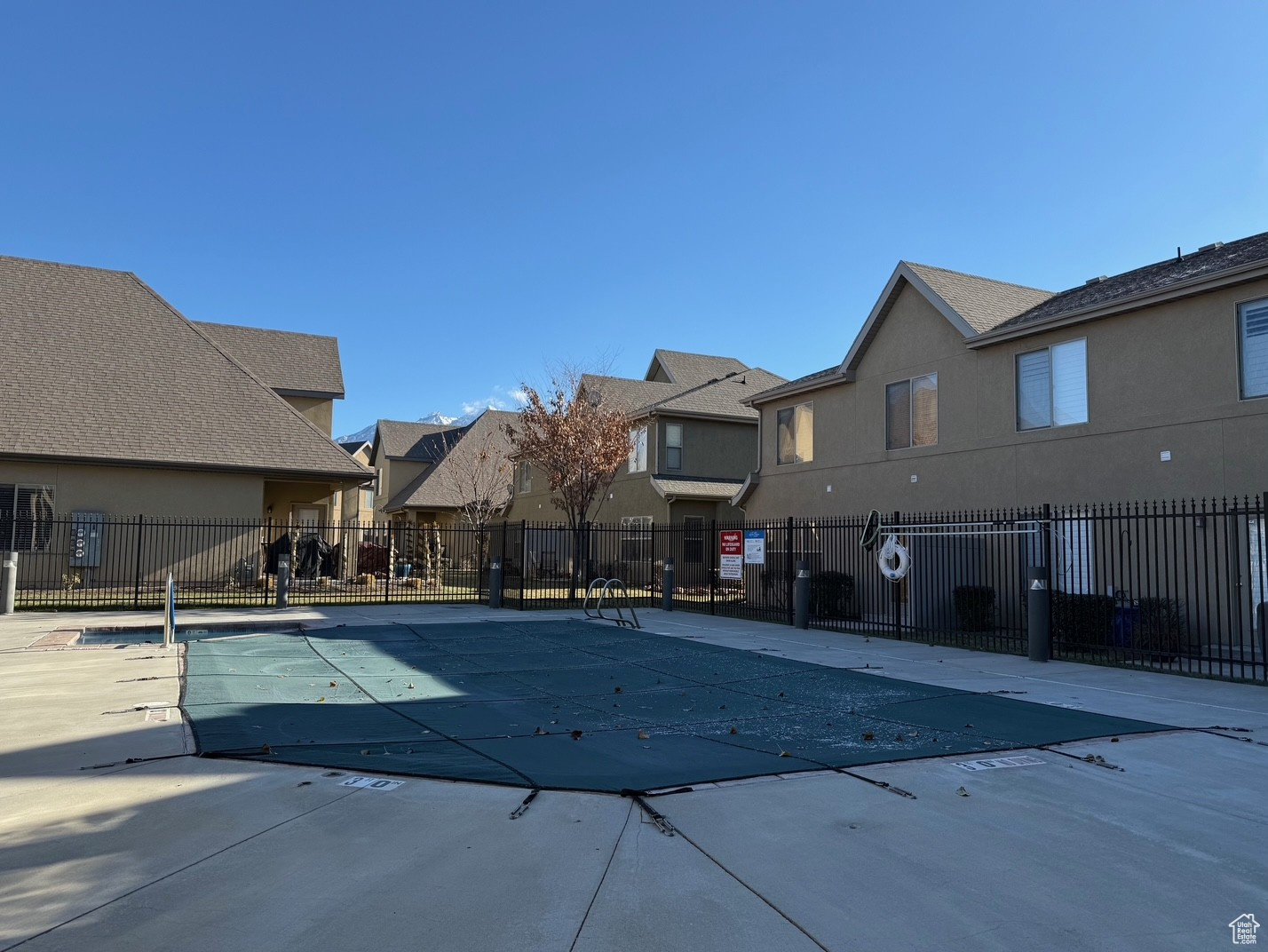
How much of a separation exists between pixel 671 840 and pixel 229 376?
25.0 m

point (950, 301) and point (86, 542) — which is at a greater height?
point (950, 301)

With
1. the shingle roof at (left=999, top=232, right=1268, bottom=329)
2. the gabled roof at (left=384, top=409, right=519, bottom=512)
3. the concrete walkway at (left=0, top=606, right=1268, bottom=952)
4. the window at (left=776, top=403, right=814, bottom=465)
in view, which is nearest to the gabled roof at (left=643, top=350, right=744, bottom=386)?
the gabled roof at (left=384, top=409, right=519, bottom=512)

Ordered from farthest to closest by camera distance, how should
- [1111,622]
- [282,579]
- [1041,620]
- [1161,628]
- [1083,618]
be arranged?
[282,579] → [1083,618] → [1111,622] → [1161,628] → [1041,620]

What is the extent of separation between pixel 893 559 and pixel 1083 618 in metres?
3.40

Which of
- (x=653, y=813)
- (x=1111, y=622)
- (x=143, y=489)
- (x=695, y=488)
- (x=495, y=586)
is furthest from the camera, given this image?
(x=695, y=488)

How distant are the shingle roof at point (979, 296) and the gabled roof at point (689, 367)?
49.9 ft

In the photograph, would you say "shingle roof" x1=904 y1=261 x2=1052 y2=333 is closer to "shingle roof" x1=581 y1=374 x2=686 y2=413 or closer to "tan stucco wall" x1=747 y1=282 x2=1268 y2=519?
"tan stucco wall" x1=747 y1=282 x2=1268 y2=519

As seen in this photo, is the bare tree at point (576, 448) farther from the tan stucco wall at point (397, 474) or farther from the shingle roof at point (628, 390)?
the tan stucco wall at point (397, 474)

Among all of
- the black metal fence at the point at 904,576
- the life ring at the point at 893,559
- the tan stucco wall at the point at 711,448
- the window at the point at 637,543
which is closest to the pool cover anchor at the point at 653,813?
the black metal fence at the point at 904,576

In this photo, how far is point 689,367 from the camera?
118 ft

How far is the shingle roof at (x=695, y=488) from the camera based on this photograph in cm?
2903

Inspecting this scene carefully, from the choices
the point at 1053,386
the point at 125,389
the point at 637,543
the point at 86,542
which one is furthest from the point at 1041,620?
the point at 125,389

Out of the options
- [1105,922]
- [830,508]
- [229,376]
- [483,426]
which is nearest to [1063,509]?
[830,508]

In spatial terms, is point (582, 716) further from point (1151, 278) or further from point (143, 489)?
point (143, 489)
